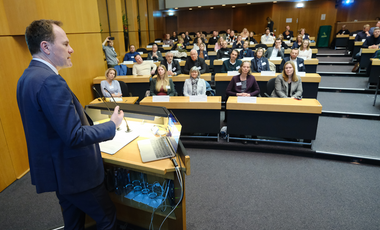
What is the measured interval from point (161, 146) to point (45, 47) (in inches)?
37.7

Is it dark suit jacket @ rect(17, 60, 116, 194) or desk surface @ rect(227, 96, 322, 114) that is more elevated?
dark suit jacket @ rect(17, 60, 116, 194)

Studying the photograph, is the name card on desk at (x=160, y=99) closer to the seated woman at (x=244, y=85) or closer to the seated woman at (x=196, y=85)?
the seated woman at (x=196, y=85)

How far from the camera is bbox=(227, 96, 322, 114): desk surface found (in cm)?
298

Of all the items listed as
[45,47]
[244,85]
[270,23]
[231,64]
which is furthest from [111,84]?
[270,23]

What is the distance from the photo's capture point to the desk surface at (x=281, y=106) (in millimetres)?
2982

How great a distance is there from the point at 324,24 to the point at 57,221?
14.9 meters

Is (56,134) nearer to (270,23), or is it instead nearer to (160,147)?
(160,147)

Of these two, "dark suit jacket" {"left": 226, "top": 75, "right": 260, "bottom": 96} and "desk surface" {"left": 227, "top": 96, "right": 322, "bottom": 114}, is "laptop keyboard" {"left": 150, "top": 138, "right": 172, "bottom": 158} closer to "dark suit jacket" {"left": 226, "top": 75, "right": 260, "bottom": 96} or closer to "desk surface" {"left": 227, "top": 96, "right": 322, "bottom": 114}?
"desk surface" {"left": 227, "top": 96, "right": 322, "bottom": 114}

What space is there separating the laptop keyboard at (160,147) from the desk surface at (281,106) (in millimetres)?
1713

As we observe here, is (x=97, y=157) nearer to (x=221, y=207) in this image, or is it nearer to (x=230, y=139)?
(x=221, y=207)

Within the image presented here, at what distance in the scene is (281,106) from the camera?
307cm

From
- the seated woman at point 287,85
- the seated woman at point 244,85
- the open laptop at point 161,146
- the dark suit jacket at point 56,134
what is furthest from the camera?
the seated woman at point 244,85

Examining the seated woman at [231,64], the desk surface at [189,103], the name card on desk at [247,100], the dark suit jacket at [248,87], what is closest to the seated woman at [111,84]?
the desk surface at [189,103]

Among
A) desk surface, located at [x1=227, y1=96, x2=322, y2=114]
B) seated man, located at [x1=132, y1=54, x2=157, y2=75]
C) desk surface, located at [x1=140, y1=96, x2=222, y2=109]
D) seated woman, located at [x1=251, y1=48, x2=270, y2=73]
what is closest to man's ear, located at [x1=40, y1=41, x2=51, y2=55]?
desk surface, located at [x1=140, y1=96, x2=222, y2=109]
